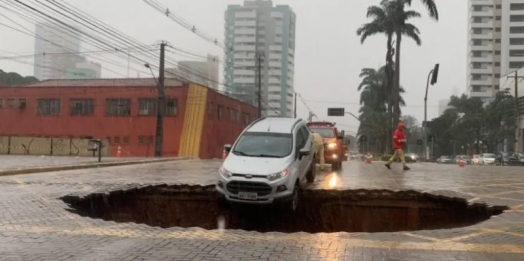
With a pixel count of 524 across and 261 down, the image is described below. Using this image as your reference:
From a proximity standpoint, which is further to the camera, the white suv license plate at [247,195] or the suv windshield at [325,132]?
the suv windshield at [325,132]

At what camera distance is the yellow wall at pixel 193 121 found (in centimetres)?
5128

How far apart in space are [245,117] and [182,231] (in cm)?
6088

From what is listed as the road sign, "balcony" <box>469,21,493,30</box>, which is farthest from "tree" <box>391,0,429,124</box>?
"balcony" <box>469,21,493,30</box>

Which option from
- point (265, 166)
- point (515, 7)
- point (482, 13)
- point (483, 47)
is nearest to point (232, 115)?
point (265, 166)

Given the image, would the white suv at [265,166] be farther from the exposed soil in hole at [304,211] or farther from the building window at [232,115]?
the building window at [232,115]

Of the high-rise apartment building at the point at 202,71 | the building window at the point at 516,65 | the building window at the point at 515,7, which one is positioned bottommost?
the high-rise apartment building at the point at 202,71

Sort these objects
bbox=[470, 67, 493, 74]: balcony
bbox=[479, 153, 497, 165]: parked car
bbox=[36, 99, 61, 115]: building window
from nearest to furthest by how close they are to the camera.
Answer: bbox=[479, 153, 497, 165]: parked car
bbox=[36, 99, 61, 115]: building window
bbox=[470, 67, 493, 74]: balcony

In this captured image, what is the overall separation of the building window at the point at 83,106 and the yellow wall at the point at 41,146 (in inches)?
478

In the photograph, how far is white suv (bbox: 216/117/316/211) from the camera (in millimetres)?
10805

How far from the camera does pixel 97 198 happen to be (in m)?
12.1

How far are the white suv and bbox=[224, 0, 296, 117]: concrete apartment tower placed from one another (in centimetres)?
4863

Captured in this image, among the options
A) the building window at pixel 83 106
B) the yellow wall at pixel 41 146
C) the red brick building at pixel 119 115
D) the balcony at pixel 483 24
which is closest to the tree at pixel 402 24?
the red brick building at pixel 119 115

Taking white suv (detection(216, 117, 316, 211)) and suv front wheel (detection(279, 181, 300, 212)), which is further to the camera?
suv front wheel (detection(279, 181, 300, 212))

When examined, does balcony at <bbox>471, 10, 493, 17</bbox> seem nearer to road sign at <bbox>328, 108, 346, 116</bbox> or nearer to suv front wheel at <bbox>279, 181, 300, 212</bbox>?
road sign at <bbox>328, 108, 346, 116</bbox>
